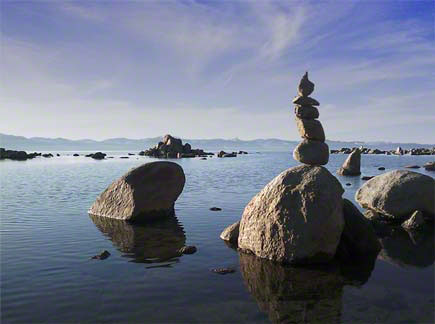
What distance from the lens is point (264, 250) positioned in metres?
15.9

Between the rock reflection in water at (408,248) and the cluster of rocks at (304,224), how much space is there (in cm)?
86

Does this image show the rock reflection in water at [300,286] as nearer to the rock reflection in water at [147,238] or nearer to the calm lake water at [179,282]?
the calm lake water at [179,282]

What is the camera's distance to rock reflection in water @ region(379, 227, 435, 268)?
53.1 feet

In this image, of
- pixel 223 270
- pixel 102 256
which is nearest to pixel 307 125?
pixel 223 270

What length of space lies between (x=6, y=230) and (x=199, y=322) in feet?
50.7

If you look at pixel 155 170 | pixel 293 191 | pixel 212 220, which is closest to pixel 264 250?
pixel 293 191

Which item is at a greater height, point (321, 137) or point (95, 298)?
point (321, 137)

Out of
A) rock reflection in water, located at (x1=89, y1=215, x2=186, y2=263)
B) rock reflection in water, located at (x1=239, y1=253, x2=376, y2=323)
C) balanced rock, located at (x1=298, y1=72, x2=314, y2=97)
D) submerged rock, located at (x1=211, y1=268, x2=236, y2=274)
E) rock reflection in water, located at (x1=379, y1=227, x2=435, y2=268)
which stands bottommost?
rock reflection in water, located at (x1=379, y1=227, x2=435, y2=268)

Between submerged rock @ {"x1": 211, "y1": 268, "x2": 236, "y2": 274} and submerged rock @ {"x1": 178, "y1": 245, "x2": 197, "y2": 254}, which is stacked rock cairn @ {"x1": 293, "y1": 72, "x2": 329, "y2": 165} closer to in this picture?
submerged rock @ {"x1": 178, "y1": 245, "x2": 197, "y2": 254}

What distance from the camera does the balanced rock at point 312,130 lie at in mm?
20172

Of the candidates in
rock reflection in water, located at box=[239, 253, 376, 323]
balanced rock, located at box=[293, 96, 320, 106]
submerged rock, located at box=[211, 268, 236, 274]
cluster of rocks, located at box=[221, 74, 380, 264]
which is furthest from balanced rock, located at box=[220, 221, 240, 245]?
balanced rock, located at box=[293, 96, 320, 106]

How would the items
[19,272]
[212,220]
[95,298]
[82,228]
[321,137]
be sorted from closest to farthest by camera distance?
1. [95,298]
2. [19,272]
3. [321,137]
4. [82,228]
5. [212,220]

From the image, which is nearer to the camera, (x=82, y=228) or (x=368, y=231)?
(x=368, y=231)

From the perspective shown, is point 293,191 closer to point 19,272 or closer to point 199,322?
point 199,322
